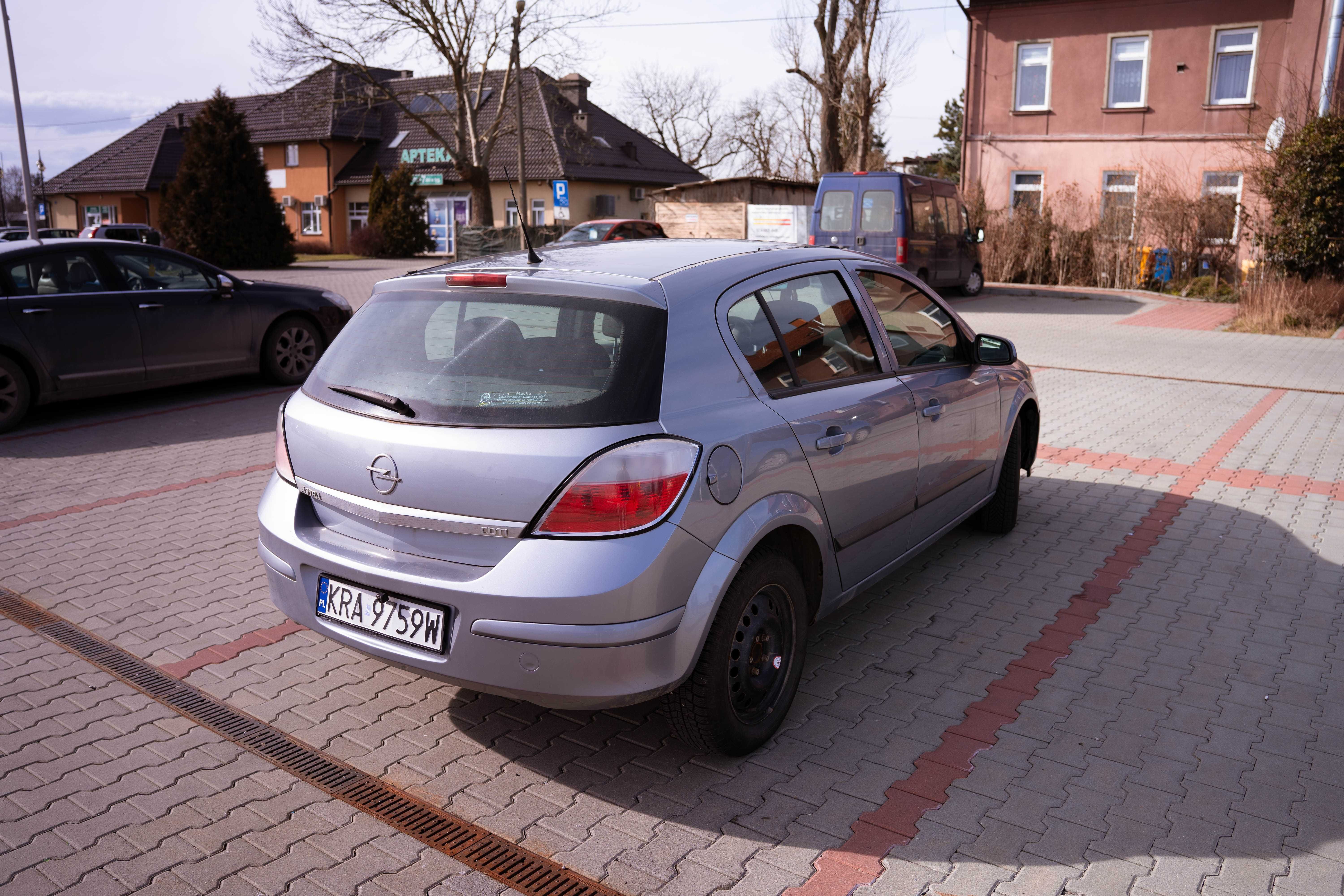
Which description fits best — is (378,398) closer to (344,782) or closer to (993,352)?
(344,782)

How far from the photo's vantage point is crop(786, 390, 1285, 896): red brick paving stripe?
Result: 9.89 ft

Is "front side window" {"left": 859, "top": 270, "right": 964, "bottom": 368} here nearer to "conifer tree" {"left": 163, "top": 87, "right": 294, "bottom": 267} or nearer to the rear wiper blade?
the rear wiper blade

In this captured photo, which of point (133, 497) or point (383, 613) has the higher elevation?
point (383, 613)

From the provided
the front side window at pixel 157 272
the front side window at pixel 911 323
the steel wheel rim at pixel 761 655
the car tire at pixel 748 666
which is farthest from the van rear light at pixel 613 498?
the front side window at pixel 157 272

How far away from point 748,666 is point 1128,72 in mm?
30060

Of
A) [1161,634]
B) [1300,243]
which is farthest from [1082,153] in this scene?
[1161,634]

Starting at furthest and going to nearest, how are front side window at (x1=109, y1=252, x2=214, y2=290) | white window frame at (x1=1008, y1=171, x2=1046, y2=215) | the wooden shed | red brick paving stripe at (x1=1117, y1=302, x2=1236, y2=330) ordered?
white window frame at (x1=1008, y1=171, x2=1046, y2=215), the wooden shed, red brick paving stripe at (x1=1117, y1=302, x2=1236, y2=330), front side window at (x1=109, y1=252, x2=214, y2=290)

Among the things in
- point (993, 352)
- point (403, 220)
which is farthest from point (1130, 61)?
point (993, 352)

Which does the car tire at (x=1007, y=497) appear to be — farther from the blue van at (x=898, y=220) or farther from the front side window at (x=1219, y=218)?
the front side window at (x=1219, y=218)

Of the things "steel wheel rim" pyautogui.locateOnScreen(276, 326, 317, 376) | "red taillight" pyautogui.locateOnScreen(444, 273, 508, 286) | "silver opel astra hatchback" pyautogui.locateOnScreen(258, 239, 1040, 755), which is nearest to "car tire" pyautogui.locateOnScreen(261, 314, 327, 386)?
"steel wheel rim" pyautogui.locateOnScreen(276, 326, 317, 376)

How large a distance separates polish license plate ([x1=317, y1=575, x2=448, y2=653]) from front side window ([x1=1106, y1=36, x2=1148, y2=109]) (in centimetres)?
3011

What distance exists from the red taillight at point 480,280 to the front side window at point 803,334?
799 millimetres

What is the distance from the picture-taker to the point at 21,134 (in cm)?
2733

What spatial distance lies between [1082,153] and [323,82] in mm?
29443
